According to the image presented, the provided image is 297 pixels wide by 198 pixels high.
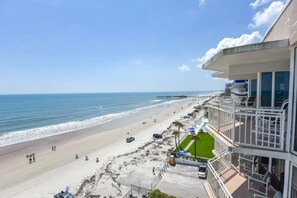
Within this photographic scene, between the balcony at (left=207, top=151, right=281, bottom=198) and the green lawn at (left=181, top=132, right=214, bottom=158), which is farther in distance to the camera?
Result: the green lawn at (left=181, top=132, right=214, bottom=158)

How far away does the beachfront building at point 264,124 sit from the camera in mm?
4773

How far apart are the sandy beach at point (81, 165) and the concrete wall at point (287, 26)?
18.1 meters

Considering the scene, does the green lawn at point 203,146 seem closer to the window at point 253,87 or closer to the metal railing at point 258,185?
the window at point 253,87

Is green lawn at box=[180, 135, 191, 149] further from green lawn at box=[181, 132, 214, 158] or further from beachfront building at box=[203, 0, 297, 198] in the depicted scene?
beachfront building at box=[203, 0, 297, 198]

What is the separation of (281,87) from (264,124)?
4.62 feet

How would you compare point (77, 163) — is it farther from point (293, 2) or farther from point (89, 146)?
point (293, 2)

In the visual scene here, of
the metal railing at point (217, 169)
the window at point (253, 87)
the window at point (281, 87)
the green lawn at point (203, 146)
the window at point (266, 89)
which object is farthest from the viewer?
the green lawn at point (203, 146)

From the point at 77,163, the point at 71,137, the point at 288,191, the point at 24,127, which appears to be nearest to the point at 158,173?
the point at 77,163

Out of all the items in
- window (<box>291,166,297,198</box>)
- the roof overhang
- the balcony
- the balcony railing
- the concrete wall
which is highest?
the concrete wall

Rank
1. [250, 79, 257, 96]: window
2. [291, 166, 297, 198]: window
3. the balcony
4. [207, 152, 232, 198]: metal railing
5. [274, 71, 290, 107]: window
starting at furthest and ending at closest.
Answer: [250, 79, 257, 96]: window, [207, 152, 232, 198]: metal railing, the balcony, [274, 71, 290, 107]: window, [291, 166, 297, 198]: window

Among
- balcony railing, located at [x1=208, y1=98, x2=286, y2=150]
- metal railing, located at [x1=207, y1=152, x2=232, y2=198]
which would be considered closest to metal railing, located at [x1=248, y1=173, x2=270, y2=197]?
metal railing, located at [x1=207, y1=152, x2=232, y2=198]

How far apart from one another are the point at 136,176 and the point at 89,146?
17.4 m

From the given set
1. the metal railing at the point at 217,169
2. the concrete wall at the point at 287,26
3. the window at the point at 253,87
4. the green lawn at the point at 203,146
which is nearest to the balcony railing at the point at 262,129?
the metal railing at the point at 217,169

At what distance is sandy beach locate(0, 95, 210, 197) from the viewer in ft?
73.2
